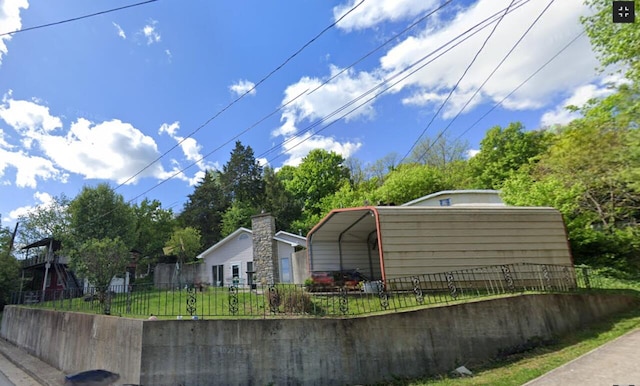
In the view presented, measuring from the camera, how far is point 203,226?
36594mm

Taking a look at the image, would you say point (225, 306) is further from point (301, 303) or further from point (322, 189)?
point (322, 189)

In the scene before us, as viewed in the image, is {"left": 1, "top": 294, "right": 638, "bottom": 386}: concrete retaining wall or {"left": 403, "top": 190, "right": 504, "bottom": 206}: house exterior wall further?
{"left": 403, "top": 190, "right": 504, "bottom": 206}: house exterior wall

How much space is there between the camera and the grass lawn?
6602 millimetres

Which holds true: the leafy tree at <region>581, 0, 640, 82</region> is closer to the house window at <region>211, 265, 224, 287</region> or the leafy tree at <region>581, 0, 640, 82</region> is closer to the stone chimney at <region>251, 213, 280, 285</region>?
the stone chimney at <region>251, 213, 280, 285</region>

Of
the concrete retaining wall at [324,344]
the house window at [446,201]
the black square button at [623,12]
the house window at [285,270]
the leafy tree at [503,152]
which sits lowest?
the concrete retaining wall at [324,344]

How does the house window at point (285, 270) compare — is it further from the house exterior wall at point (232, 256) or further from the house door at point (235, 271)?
the house door at point (235, 271)

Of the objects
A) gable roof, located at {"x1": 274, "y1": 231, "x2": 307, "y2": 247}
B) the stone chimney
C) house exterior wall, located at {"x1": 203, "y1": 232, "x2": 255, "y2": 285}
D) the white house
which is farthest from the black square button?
house exterior wall, located at {"x1": 203, "y1": 232, "x2": 255, "y2": 285}

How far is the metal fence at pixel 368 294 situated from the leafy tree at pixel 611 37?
7.02 metres

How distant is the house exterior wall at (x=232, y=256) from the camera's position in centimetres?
2206

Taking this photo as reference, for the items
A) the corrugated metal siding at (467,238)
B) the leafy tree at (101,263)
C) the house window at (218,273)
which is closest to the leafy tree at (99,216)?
the house window at (218,273)

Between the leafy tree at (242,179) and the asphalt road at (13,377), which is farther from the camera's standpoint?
the leafy tree at (242,179)

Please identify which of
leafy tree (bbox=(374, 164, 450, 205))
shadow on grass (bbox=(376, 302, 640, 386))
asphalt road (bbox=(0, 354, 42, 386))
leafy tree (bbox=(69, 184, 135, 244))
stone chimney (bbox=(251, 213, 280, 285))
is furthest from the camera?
leafy tree (bbox=(374, 164, 450, 205))

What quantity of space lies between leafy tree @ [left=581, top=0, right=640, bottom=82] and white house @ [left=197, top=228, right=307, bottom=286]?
615 inches

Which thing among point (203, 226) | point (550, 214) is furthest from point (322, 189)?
point (550, 214)
